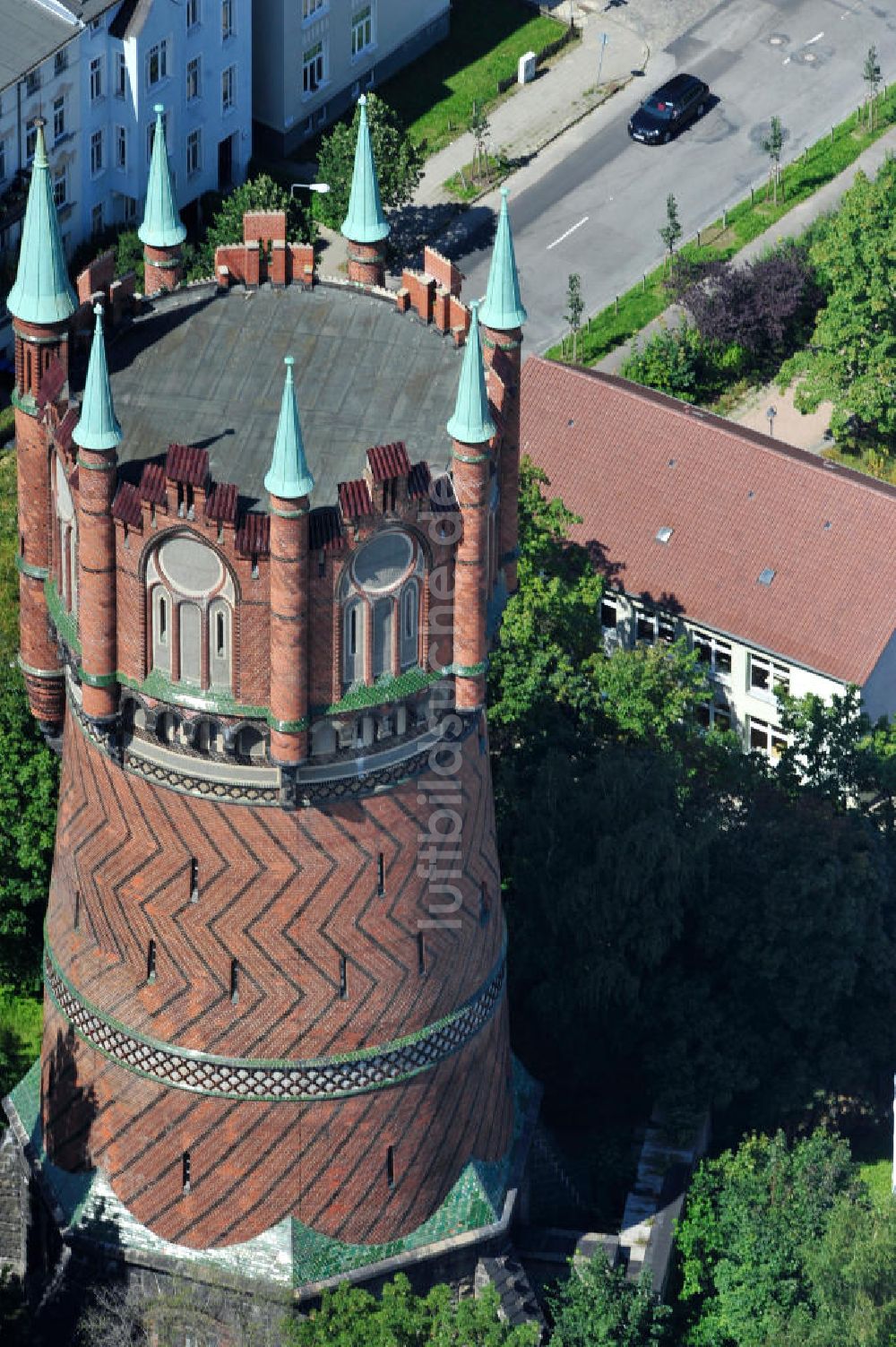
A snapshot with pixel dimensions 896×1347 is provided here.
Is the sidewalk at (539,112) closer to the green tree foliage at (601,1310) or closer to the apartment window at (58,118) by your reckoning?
the apartment window at (58,118)

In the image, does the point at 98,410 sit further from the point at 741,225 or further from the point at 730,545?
the point at 741,225

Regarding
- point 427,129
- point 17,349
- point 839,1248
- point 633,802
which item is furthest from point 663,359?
point 17,349

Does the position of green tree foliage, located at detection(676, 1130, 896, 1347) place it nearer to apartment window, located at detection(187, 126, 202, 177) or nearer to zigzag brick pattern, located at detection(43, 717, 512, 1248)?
zigzag brick pattern, located at detection(43, 717, 512, 1248)

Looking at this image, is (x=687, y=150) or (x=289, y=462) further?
(x=687, y=150)

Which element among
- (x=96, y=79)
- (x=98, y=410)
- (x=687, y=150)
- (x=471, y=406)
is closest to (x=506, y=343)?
(x=471, y=406)

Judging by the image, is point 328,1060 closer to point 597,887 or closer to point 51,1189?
point 51,1189

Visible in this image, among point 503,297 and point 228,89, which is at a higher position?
point 228,89
